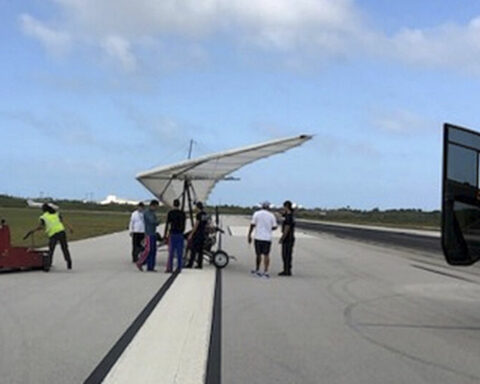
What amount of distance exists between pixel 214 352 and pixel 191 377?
3.91 ft

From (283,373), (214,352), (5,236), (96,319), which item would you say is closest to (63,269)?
(5,236)

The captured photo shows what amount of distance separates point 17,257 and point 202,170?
6245 mm

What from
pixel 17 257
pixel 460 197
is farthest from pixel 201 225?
pixel 460 197

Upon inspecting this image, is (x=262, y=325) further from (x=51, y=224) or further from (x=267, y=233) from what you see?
(x=51, y=224)

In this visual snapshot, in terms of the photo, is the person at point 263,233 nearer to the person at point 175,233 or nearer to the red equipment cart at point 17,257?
the person at point 175,233

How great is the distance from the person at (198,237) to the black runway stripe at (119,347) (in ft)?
19.5

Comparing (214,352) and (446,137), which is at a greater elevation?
(446,137)

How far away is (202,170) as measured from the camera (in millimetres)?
21172

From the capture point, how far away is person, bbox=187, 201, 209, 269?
1845 cm

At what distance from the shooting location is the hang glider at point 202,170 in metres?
18.5

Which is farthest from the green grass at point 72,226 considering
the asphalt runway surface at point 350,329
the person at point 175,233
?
the asphalt runway surface at point 350,329

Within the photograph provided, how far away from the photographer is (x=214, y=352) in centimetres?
792

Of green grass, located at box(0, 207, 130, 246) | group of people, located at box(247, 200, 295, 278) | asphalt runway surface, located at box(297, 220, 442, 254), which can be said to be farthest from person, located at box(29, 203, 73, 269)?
asphalt runway surface, located at box(297, 220, 442, 254)

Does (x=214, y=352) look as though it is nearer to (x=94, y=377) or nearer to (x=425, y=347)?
(x=94, y=377)
